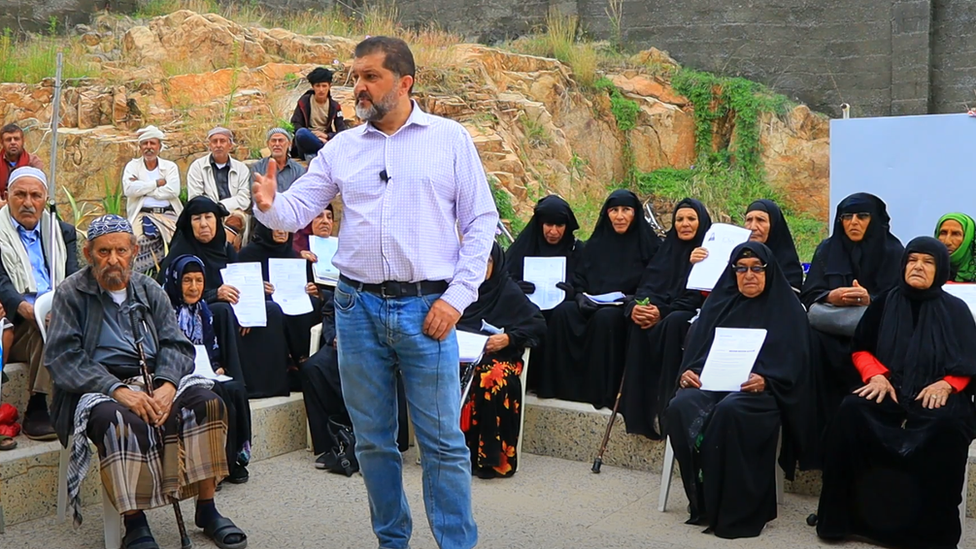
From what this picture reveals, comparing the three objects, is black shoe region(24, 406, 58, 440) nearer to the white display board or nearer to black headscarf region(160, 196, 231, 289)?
black headscarf region(160, 196, 231, 289)

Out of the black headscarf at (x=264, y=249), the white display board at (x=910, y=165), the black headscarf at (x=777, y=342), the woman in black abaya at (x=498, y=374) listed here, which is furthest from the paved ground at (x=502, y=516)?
the white display board at (x=910, y=165)

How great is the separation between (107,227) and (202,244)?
1.99m

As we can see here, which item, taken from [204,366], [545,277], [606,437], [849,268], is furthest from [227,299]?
[849,268]

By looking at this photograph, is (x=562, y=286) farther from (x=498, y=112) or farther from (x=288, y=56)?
(x=288, y=56)

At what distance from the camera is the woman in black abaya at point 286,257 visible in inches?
252

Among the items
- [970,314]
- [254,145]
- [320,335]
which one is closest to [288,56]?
[254,145]

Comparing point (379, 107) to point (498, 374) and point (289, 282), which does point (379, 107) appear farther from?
point (289, 282)

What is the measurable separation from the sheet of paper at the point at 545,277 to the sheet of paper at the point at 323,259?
1248 millimetres

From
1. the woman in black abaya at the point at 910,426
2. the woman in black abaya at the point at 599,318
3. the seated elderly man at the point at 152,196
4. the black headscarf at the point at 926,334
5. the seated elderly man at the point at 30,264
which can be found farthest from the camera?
the seated elderly man at the point at 152,196

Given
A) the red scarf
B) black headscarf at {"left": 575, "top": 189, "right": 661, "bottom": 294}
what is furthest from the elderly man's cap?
black headscarf at {"left": 575, "top": 189, "right": 661, "bottom": 294}

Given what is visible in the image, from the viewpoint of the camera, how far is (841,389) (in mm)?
5164

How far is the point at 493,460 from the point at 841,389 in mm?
1806

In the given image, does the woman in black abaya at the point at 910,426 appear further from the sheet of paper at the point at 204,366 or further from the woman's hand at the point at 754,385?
the sheet of paper at the point at 204,366

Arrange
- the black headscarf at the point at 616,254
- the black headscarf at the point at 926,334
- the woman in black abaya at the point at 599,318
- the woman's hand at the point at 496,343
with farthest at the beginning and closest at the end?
the black headscarf at the point at 616,254 → the woman in black abaya at the point at 599,318 → the woman's hand at the point at 496,343 → the black headscarf at the point at 926,334
